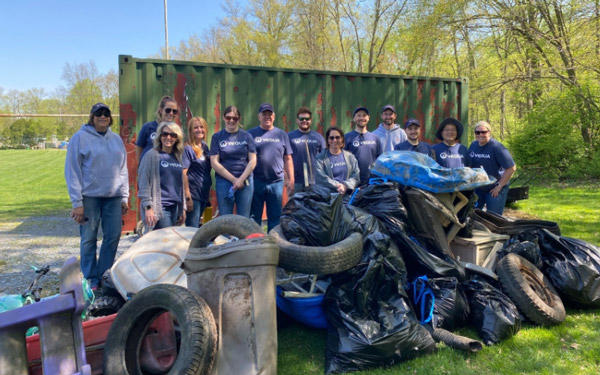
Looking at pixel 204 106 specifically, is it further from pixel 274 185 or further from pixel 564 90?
pixel 564 90

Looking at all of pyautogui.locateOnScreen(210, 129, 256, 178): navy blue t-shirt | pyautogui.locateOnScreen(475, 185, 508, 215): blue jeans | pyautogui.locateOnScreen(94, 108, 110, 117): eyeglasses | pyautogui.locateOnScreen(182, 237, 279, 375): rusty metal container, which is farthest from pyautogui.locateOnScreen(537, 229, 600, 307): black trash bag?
pyautogui.locateOnScreen(94, 108, 110, 117): eyeglasses

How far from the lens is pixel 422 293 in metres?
2.92

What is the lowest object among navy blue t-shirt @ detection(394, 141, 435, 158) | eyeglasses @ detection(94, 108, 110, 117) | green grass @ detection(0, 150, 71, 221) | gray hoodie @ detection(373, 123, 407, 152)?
green grass @ detection(0, 150, 71, 221)

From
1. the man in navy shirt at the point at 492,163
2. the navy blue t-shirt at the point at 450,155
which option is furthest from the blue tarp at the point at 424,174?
the man in navy shirt at the point at 492,163

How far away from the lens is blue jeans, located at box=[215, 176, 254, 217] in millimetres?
4199

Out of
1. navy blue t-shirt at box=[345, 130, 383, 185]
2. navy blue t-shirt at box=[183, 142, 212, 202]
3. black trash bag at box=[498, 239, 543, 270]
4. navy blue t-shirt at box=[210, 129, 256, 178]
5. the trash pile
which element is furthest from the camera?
navy blue t-shirt at box=[345, 130, 383, 185]

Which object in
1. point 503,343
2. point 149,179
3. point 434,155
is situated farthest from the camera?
point 434,155

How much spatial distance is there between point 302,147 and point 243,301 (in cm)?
271

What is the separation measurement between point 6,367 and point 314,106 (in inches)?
201

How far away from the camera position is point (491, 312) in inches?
111

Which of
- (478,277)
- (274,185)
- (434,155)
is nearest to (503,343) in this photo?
(478,277)

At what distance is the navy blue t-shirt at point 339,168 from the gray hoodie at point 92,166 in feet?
6.69

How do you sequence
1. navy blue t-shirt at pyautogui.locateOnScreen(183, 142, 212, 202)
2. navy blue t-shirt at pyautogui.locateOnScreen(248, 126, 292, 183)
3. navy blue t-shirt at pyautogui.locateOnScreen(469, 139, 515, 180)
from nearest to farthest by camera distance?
navy blue t-shirt at pyautogui.locateOnScreen(183, 142, 212, 202) → navy blue t-shirt at pyautogui.locateOnScreen(248, 126, 292, 183) → navy blue t-shirt at pyautogui.locateOnScreen(469, 139, 515, 180)

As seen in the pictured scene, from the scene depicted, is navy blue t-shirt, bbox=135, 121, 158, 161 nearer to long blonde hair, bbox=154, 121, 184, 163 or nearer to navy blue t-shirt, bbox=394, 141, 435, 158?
long blonde hair, bbox=154, 121, 184, 163
